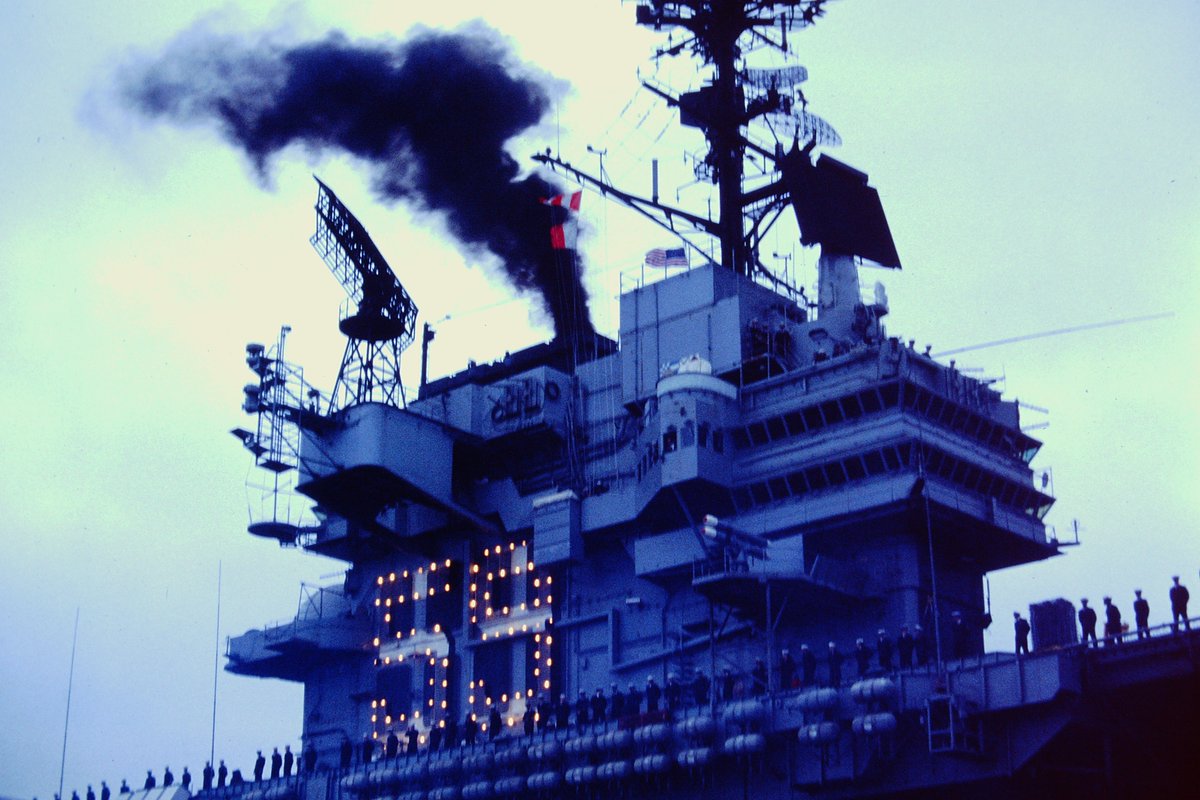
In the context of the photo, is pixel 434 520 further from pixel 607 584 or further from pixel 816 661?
pixel 816 661

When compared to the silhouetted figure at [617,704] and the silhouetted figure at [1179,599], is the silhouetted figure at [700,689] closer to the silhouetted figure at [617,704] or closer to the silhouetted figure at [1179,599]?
the silhouetted figure at [617,704]

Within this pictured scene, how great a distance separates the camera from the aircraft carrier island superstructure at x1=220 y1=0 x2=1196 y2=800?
121 ft

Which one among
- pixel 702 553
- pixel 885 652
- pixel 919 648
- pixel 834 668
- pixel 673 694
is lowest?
pixel 834 668

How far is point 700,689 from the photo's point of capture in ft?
133

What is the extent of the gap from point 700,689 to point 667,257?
1456 centimetres

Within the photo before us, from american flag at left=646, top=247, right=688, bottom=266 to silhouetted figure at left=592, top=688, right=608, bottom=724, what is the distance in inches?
533

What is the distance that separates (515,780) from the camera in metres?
42.8

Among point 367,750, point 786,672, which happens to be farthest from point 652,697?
point 367,750

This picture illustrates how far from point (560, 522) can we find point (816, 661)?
8.43m

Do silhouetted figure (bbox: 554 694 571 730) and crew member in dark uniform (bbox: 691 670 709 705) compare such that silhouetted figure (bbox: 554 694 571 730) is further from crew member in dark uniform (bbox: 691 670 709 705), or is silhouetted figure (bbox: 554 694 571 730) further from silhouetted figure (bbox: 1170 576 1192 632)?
silhouetted figure (bbox: 1170 576 1192 632)

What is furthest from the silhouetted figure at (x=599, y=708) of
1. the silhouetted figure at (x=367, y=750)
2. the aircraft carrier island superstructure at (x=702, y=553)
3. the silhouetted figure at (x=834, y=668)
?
the silhouetted figure at (x=367, y=750)

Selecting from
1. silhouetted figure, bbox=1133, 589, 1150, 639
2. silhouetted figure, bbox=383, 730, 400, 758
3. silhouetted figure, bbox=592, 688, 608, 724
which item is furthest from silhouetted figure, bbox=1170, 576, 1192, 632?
silhouetted figure, bbox=383, 730, 400, 758

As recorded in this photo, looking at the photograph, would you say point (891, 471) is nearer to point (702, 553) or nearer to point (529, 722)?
point (702, 553)

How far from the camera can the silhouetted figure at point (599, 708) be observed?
41.8 metres
